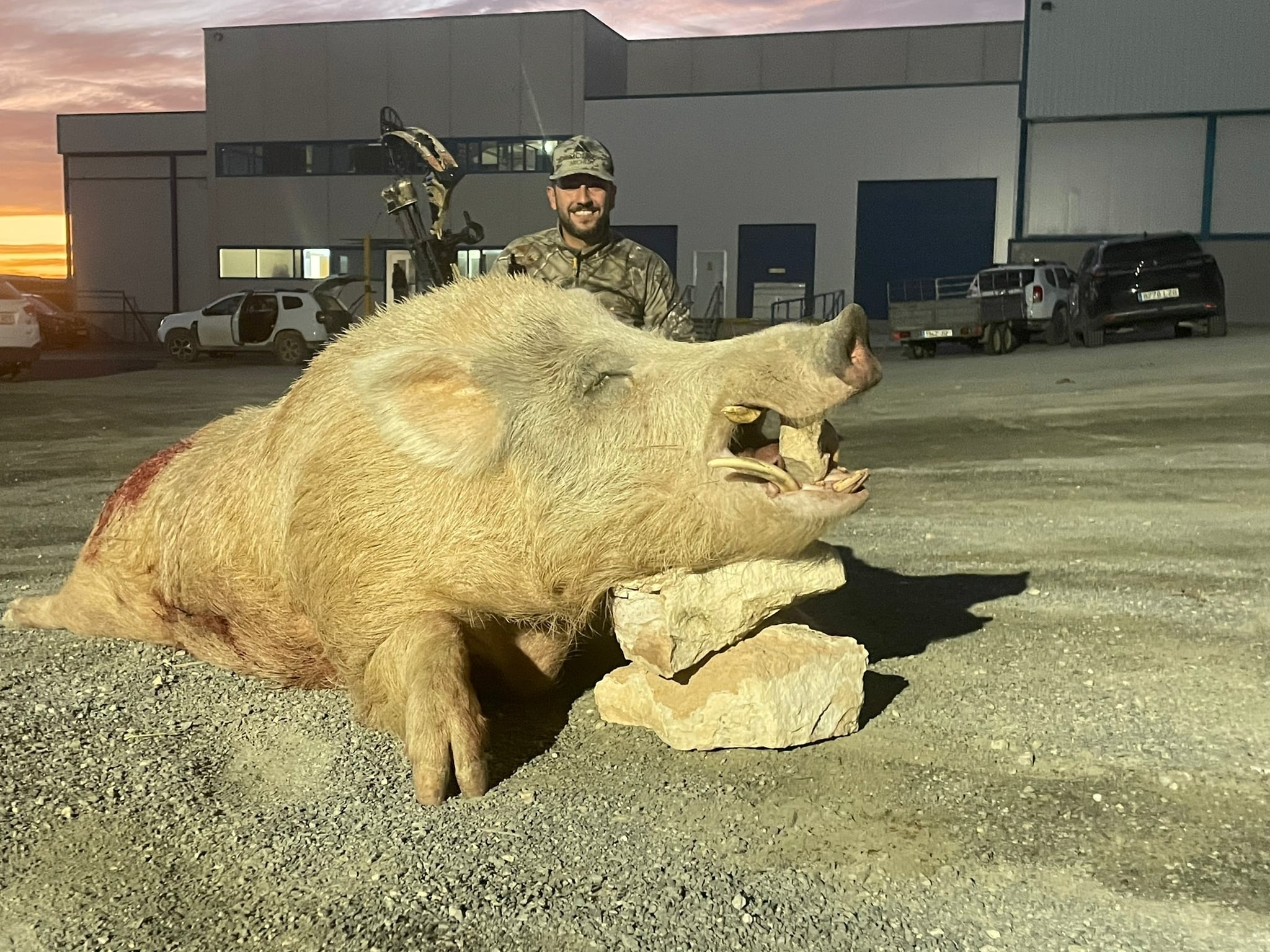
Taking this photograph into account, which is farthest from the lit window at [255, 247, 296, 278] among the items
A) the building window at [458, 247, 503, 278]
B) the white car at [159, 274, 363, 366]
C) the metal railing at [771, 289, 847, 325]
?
the metal railing at [771, 289, 847, 325]

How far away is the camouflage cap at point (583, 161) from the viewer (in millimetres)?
4754

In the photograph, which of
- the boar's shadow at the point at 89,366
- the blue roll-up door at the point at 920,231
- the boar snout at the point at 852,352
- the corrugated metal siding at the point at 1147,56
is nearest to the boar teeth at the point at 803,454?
the boar snout at the point at 852,352

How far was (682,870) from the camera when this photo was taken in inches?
95.6

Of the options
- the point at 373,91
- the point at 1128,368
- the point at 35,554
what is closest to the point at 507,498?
→ the point at 35,554

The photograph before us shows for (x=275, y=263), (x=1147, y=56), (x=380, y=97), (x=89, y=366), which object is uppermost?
(x=1147, y=56)

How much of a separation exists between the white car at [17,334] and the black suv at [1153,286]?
48.8 ft

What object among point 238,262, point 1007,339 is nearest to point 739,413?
point 1007,339

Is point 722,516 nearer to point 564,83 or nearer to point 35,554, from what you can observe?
point 35,554

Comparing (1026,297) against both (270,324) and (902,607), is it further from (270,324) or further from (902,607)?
(902,607)

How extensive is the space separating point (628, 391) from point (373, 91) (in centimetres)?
3021

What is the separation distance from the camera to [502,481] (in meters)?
2.84

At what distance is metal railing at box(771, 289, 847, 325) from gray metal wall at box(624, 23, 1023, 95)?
6.02m

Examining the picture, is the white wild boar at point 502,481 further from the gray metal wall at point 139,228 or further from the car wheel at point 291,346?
the gray metal wall at point 139,228

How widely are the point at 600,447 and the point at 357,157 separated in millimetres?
30067
